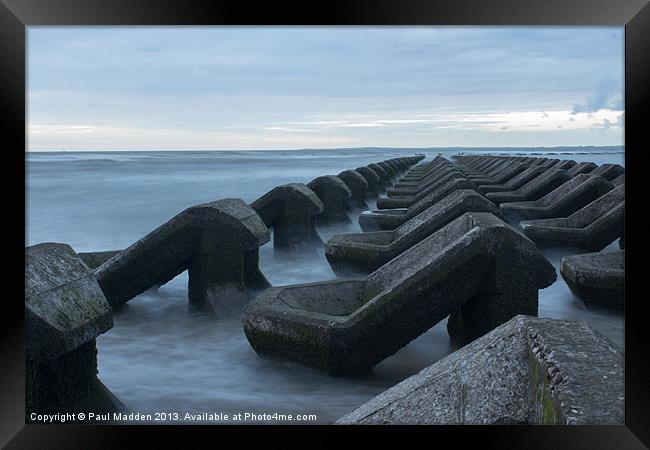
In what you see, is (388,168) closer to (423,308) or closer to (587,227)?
(587,227)

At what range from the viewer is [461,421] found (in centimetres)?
335

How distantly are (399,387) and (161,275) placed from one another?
397 cm

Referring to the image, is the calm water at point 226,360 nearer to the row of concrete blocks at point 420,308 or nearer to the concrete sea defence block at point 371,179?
the row of concrete blocks at point 420,308

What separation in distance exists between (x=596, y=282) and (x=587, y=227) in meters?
3.01

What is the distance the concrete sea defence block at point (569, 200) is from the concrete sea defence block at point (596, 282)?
5.02 metres

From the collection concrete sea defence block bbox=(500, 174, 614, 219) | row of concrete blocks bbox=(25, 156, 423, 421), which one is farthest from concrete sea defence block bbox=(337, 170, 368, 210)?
concrete sea defence block bbox=(500, 174, 614, 219)

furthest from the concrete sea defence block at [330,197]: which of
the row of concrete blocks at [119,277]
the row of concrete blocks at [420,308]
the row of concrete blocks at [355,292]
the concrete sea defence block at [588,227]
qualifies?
the row of concrete blocks at [420,308]

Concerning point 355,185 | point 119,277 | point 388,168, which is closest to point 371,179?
point 355,185

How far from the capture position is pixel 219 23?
3908 millimetres

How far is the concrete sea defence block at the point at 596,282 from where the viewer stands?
7.36 metres

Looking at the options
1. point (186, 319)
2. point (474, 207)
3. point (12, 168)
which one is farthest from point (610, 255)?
point (12, 168)

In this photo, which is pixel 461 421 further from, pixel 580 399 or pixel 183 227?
pixel 183 227

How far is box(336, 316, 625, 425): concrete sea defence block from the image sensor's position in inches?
123

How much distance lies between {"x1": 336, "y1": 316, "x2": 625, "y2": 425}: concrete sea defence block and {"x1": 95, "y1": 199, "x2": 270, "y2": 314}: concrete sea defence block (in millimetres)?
3854
